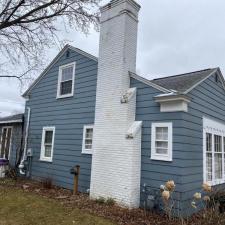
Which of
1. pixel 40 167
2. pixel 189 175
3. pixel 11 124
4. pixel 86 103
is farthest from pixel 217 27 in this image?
pixel 11 124

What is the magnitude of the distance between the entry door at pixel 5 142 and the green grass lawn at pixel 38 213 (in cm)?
683

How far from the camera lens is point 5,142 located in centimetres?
1479

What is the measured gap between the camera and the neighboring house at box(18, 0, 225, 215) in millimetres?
7082

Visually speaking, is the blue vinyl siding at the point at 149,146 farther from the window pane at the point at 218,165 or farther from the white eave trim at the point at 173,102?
the window pane at the point at 218,165

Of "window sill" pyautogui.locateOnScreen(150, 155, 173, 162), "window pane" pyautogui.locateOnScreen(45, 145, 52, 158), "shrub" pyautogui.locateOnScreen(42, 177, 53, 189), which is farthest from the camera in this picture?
"window pane" pyautogui.locateOnScreen(45, 145, 52, 158)

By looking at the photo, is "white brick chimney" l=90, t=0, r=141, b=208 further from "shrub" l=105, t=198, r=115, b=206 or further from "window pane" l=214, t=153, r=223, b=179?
"window pane" l=214, t=153, r=223, b=179

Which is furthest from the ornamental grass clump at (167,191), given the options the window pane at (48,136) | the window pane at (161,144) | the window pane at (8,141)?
the window pane at (8,141)

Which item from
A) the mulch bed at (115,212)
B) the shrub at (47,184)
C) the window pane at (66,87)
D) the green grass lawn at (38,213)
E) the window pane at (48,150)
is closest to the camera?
the green grass lawn at (38,213)

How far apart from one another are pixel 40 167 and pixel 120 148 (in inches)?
215

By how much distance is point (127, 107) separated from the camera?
7762mm

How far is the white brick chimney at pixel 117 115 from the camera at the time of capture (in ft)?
24.5

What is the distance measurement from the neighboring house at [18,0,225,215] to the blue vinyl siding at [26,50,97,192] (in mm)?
41

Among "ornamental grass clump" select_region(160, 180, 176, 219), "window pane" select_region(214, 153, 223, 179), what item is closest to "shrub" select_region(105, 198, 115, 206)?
"ornamental grass clump" select_region(160, 180, 176, 219)

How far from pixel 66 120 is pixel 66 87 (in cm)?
→ 154
